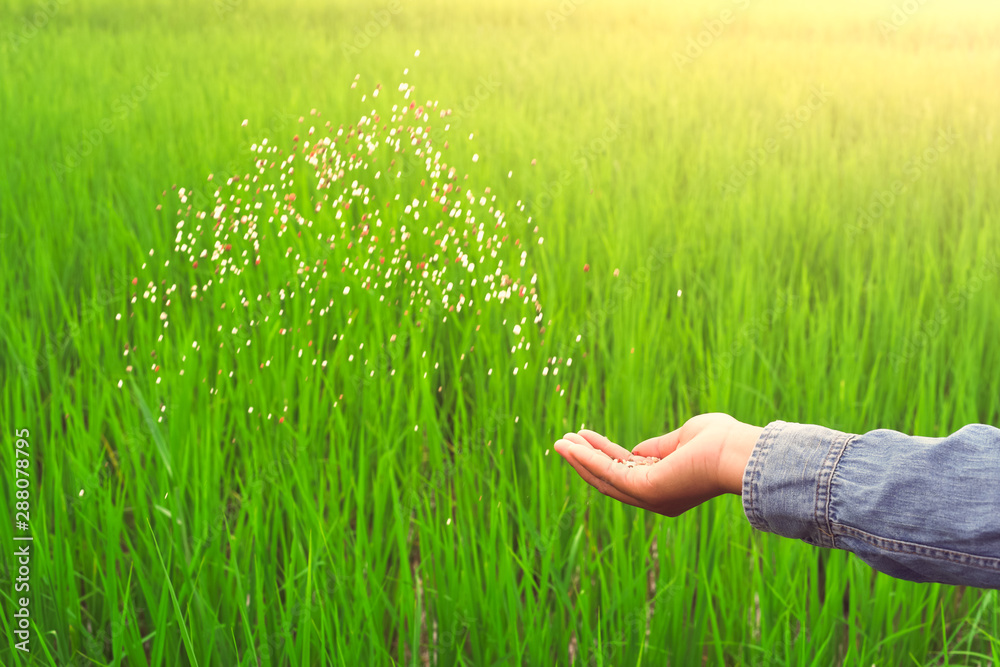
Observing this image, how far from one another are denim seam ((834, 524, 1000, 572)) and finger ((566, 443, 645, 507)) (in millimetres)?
345

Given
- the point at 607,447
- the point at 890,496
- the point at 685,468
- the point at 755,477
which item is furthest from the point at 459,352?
the point at 890,496

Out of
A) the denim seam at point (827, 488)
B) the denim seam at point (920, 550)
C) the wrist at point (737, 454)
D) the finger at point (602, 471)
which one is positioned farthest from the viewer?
the finger at point (602, 471)

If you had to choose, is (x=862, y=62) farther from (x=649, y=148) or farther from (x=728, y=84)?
(x=649, y=148)

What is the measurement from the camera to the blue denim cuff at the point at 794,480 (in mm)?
949

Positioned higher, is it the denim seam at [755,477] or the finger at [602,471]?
the denim seam at [755,477]

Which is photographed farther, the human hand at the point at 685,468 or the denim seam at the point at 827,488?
the human hand at the point at 685,468

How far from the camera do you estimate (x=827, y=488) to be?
939 mm

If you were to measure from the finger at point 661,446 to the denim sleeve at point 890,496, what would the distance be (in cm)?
24

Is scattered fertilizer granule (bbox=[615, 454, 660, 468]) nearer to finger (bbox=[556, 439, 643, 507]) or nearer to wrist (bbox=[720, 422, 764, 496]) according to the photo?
finger (bbox=[556, 439, 643, 507])

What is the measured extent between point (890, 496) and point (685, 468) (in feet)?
0.97

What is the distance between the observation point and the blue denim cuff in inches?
37.4

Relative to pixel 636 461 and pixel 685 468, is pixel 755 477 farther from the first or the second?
pixel 636 461

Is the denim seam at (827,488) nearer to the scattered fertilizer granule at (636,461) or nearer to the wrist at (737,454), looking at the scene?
the wrist at (737,454)

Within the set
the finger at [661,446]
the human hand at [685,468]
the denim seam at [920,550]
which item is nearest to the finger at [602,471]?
the human hand at [685,468]
